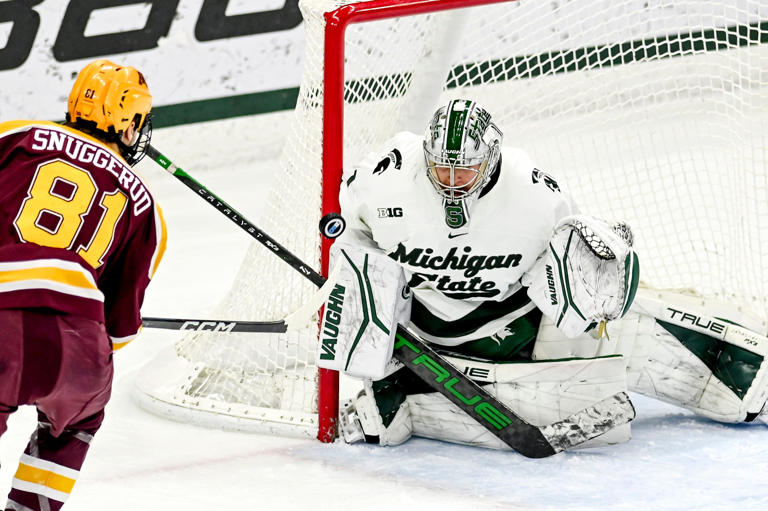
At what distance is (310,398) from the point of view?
2863 mm

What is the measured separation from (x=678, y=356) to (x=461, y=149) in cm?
82

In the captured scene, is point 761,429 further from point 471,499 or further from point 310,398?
point 310,398

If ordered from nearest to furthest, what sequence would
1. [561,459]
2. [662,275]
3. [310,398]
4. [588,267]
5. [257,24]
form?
[588,267] < [561,459] < [310,398] < [662,275] < [257,24]

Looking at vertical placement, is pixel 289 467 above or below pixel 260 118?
below

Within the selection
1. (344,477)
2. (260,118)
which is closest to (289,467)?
(344,477)

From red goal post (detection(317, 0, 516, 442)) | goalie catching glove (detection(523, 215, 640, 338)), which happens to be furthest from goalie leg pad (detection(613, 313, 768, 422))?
red goal post (detection(317, 0, 516, 442))

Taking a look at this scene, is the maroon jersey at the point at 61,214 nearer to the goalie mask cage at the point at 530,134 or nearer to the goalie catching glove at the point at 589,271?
the goalie mask cage at the point at 530,134

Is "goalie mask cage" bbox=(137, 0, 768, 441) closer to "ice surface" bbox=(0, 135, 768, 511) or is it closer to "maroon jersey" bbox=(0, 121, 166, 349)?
"ice surface" bbox=(0, 135, 768, 511)

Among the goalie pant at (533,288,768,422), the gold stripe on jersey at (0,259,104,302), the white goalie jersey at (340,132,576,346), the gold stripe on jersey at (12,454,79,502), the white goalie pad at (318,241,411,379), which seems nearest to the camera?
the gold stripe on jersey at (0,259,104,302)

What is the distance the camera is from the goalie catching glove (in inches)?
91.4

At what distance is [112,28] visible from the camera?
14.4ft

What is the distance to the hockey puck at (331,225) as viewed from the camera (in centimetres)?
236

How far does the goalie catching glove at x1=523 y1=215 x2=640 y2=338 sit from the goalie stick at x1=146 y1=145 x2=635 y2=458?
9.4 inches

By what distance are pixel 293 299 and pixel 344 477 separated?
2.03 feet
